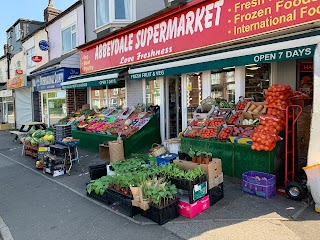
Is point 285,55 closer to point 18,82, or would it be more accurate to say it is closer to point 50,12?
point 50,12

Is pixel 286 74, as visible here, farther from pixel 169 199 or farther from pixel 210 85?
pixel 169 199

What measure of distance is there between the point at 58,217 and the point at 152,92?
6.52 m

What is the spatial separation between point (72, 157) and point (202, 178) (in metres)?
4.80

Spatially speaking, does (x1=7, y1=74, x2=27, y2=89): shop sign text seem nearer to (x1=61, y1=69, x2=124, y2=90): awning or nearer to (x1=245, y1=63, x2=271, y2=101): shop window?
(x1=61, y1=69, x2=124, y2=90): awning

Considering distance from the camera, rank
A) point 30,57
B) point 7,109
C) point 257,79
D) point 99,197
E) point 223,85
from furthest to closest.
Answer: point 7,109 → point 30,57 → point 223,85 → point 257,79 → point 99,197

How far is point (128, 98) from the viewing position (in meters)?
11.4

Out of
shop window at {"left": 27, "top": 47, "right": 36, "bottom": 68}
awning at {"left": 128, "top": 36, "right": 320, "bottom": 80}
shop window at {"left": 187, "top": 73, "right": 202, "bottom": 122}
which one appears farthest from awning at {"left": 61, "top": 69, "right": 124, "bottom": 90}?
shop window at {"left": 27, "top": 47, "right": 36, "bottom": 68}

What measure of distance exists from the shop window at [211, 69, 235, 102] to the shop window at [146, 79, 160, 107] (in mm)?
2445

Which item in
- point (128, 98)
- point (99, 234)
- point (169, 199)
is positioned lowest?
point (99, 234)

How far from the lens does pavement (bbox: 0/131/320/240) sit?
3775 mm

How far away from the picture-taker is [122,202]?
14.8 ft

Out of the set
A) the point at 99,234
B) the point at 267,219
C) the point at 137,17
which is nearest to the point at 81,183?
the point at 99,234

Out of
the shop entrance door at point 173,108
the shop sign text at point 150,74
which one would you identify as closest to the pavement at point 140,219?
the shop sign text at point 150,74

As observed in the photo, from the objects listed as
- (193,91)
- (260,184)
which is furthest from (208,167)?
(193,91)
